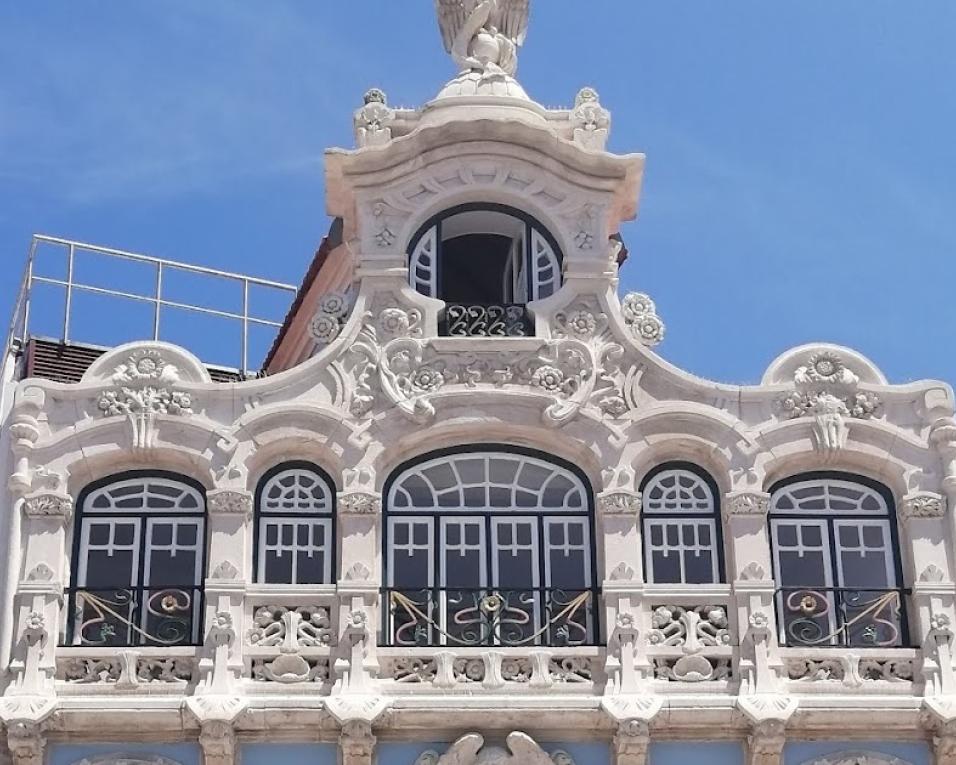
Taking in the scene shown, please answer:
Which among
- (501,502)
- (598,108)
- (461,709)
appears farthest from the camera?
(598,108)

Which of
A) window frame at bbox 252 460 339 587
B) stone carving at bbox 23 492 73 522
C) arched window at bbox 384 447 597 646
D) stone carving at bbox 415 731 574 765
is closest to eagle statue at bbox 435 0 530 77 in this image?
arched window at bbox 384 447 597 646

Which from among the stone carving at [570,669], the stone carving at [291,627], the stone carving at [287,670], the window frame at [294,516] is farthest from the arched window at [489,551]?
the stone carving at [287,670]

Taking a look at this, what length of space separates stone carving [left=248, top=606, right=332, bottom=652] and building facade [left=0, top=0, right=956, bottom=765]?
0.10 feet

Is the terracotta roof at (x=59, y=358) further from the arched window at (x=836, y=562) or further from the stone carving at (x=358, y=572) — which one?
the arched window at (x=836, y=562)

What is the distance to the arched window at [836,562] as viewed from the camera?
949 inches

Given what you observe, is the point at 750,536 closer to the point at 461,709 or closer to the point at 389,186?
the point at 461,709

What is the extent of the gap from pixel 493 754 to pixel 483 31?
29.0ft

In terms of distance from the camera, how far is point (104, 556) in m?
24.3

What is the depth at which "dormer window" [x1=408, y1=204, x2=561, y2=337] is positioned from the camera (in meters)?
25.6

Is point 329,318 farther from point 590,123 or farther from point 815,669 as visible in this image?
point 815,669

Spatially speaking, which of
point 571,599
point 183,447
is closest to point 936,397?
point 571,599

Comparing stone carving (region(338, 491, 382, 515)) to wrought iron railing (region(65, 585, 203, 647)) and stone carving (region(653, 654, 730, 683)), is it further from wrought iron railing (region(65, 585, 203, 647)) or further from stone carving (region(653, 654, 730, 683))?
stone carving (region(653, 654, 730, 683))

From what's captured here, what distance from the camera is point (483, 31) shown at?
91.6 ft

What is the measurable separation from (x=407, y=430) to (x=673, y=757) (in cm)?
424
